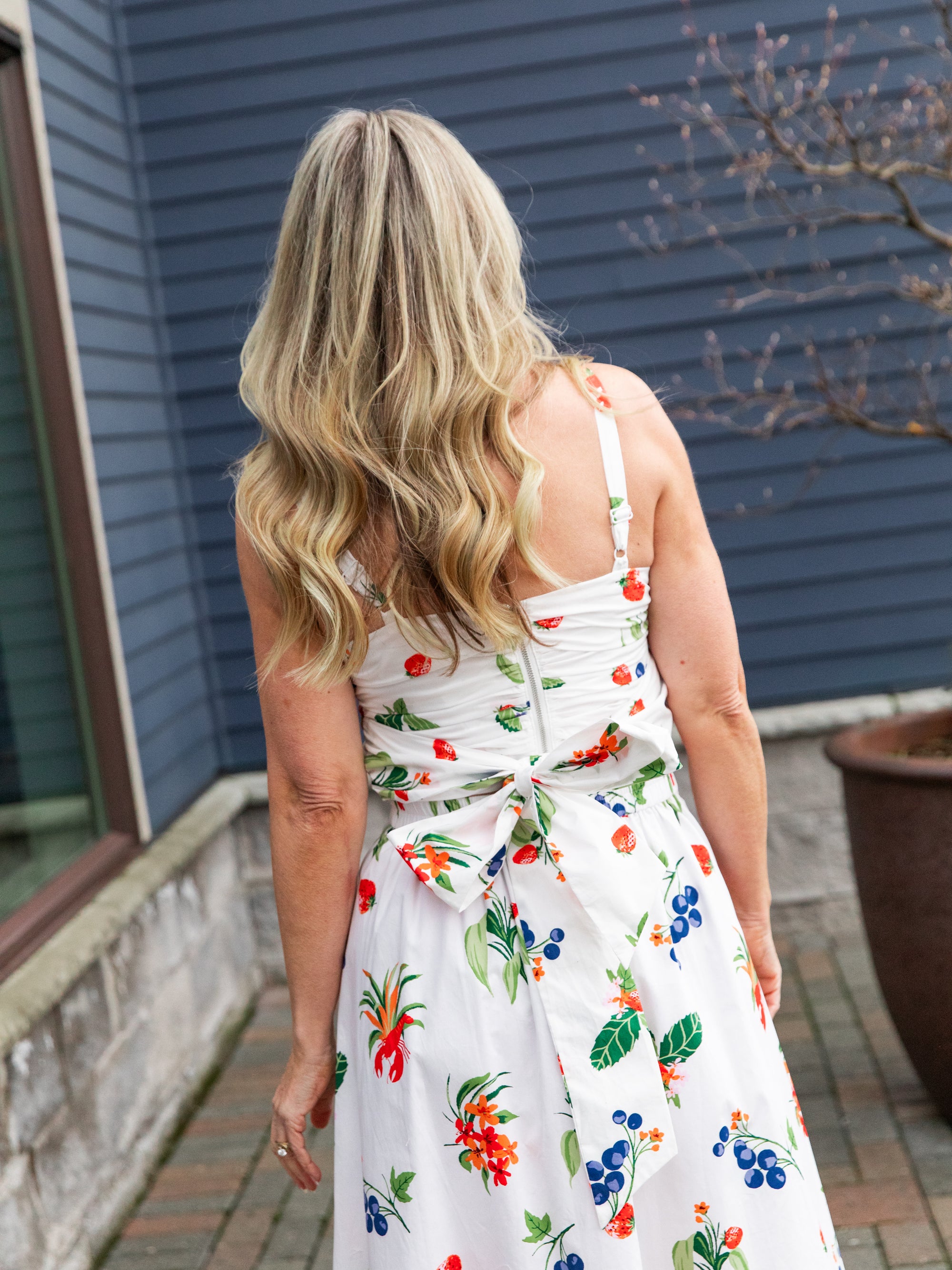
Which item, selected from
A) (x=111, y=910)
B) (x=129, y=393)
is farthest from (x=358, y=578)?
(x=129, y=393)

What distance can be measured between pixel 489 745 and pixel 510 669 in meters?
0.10

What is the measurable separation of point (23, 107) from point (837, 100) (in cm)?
237

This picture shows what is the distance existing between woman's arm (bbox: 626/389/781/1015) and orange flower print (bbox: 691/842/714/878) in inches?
3.2

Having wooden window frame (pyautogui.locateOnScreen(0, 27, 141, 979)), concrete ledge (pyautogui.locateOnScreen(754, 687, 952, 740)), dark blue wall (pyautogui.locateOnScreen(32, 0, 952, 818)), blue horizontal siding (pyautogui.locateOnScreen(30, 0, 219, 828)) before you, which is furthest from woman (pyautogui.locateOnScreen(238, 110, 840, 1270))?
concrete ledge (pyautogui.locateOnScreen(754, 687, 952, 740))

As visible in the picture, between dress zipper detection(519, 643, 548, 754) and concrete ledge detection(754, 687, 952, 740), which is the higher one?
dress zipper detection(519, 643, 548, 754)

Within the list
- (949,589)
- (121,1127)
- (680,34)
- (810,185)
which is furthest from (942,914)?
(680,34)

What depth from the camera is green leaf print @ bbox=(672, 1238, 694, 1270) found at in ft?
4.82

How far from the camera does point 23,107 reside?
10.6ft

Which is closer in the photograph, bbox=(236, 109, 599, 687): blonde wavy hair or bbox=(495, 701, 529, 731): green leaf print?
bbox=(236, 109, 599, 687): blonde wavy hair

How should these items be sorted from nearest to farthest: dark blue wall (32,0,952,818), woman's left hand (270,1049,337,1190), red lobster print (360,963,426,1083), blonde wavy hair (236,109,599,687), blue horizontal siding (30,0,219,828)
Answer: blonde wavy hair (236,109,599,687) < red lobster print (360,963,426,1083) < woman's left hand (270,1049,337,1190) < blue horizontal siding (30,0,219,828) < dark blue wall (32,0,952,818)

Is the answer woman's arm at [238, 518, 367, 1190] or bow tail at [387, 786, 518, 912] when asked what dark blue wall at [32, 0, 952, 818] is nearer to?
woman's arm at [238, 518, 367, 1190]

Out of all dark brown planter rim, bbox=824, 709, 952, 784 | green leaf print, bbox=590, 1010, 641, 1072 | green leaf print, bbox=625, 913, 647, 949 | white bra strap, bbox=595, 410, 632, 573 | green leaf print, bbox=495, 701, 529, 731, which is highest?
white bra strap, bbox=595, 410, 632, 573

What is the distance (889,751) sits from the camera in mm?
3113

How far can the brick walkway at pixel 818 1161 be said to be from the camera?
267cm
